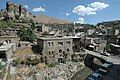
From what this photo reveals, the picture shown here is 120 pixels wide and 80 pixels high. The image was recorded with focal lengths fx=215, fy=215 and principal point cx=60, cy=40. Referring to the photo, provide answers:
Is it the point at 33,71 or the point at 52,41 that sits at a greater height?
the point at 52,41

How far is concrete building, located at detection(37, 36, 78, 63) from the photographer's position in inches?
1335

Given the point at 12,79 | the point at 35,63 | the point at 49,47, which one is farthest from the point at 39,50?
the point at 12,79

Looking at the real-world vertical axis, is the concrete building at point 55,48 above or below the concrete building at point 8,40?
below

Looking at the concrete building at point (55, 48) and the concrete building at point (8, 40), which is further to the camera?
the concrete building at point (8, 40)

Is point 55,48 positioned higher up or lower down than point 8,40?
lower down

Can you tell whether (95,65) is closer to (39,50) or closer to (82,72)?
(82,72)

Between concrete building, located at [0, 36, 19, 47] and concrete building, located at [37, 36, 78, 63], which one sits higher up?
concrete building, located at [0, 36, 19, 47]

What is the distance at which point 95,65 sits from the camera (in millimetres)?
21281

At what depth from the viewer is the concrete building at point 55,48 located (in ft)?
111

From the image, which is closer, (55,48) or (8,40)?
(55,48)

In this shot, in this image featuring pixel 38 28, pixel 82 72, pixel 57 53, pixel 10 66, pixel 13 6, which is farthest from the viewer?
pixel 13 6

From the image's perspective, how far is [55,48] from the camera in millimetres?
34906

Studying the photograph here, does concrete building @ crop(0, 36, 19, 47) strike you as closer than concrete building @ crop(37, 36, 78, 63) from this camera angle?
No

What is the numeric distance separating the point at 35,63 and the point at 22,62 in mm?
1888
